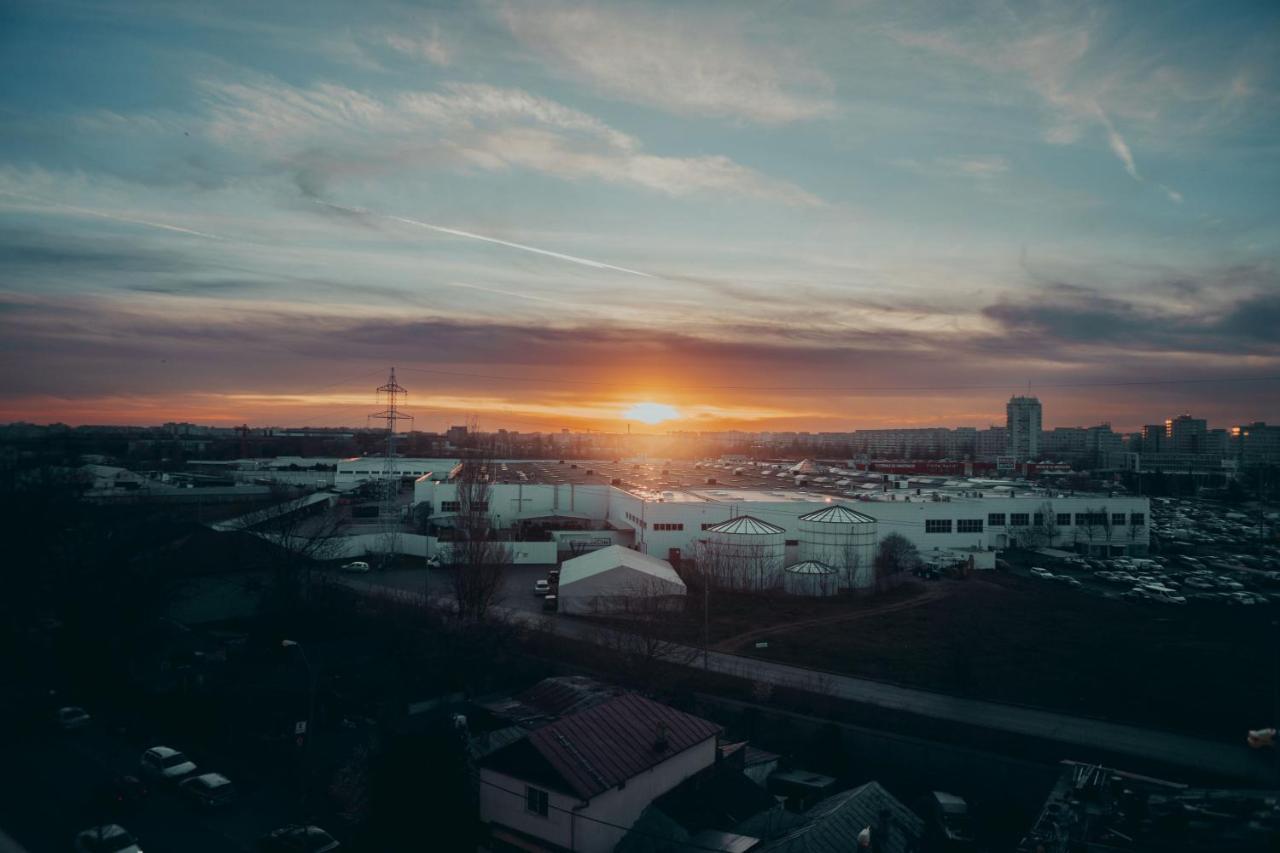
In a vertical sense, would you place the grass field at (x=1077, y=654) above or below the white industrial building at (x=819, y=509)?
below

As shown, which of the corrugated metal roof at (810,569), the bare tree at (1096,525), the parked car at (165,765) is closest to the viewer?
the parked car at (165,765)

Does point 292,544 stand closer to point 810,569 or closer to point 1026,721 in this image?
point 810,569

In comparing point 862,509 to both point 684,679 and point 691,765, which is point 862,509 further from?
point 691,765

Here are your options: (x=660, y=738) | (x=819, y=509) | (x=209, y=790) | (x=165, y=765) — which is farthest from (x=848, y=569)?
(x=165, y=765)

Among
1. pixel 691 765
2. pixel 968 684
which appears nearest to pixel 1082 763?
pixel 968 684

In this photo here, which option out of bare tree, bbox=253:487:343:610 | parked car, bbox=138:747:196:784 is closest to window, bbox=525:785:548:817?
parked car, bbox=138:747:196:784

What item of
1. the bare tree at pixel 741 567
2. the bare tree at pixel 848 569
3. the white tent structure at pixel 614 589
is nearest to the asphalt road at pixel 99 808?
the white tent structure at pixel 614 589

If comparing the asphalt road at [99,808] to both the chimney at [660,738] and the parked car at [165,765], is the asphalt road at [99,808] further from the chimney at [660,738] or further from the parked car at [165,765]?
the chimney at [660,738]
